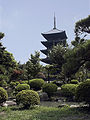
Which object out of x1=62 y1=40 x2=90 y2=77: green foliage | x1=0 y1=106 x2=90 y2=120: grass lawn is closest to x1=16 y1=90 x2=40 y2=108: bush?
x1=0 y1=106 x2=90 y2=120: grass lawn

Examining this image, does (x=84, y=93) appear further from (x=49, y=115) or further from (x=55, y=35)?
(x=55, y=35)

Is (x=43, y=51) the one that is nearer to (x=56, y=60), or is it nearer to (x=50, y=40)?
(x=50, y=40)

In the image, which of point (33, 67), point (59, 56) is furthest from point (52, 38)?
point (59, 56)

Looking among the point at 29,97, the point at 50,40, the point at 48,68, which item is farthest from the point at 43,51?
the point at 29,97

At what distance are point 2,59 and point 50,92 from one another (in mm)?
7784

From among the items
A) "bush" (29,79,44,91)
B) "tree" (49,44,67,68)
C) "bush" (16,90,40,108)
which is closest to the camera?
"bush" (16,90,40,108)

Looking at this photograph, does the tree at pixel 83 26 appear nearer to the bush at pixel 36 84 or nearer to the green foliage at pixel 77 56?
the green foliage at pixel 77 56

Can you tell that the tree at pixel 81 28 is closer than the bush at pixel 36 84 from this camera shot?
Yes

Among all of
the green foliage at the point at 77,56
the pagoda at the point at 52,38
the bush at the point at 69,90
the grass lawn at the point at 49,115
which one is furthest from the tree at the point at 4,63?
the pagoda at the point at 52,38

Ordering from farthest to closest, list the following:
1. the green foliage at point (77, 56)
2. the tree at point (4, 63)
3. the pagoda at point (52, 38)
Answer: the pagoda at point (52, 38), the tree at point (4, 63), the green foliage at point (77, 56)

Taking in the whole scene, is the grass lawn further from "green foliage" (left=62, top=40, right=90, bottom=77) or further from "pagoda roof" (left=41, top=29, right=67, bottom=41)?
"pagoda roof" (left=41, top=29, right=67, bottom=41)

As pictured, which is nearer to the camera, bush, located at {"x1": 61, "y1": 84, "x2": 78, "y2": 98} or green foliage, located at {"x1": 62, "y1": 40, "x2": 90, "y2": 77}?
green foliage, located at {"x1": 62, "y1": 40, "x2": 90, "y2": 77}

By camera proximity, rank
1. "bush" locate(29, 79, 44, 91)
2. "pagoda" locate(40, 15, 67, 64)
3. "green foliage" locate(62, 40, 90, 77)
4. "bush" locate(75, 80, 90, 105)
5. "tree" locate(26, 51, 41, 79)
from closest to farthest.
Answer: "green foliage" locate(62, 40, 90, 77) → "bush" locate(75, 80, 90, 105) → "bush" locate(29, 79, 44, 91) → "tree" locate(26, 51, 41, 79) → "pagoda" locate(40, 15, 67, 64)

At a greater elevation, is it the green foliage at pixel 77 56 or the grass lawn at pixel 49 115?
the green foliage at pixel 77 56
